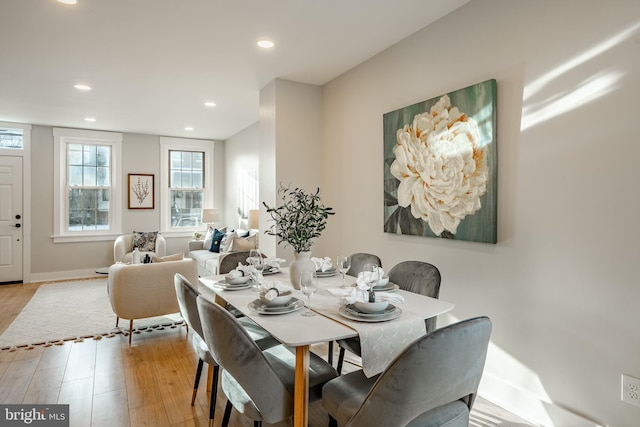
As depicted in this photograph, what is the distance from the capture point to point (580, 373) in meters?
1.92

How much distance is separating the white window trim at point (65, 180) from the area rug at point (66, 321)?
1370 mm

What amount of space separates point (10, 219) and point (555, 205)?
7499 mm

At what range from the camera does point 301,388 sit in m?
1.51

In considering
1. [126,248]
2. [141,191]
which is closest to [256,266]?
[126,248]

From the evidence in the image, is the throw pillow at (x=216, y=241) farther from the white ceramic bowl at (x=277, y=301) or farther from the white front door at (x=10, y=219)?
the white ceramic bowl at (x=277, y=301)

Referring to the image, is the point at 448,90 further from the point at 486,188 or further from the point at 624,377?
the point at 624,377

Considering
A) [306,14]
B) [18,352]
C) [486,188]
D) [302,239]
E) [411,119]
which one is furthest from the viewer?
[18,352]

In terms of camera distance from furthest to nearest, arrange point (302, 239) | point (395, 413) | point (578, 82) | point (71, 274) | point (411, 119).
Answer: point (71, 274)
point (411, 119)
point (302, 239)
point (578, 82)
point (395, 413)

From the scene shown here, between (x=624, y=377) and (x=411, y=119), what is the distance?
6.65 ft

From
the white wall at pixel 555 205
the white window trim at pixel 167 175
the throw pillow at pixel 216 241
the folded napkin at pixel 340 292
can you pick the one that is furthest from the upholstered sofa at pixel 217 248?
the white wall at pixel 555 205

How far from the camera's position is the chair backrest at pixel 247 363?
1433 mm

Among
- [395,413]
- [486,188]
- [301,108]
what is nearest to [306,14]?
[301,108]

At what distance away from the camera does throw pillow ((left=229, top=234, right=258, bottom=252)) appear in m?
5.46

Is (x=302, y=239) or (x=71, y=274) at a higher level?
(x=302, y=239)
